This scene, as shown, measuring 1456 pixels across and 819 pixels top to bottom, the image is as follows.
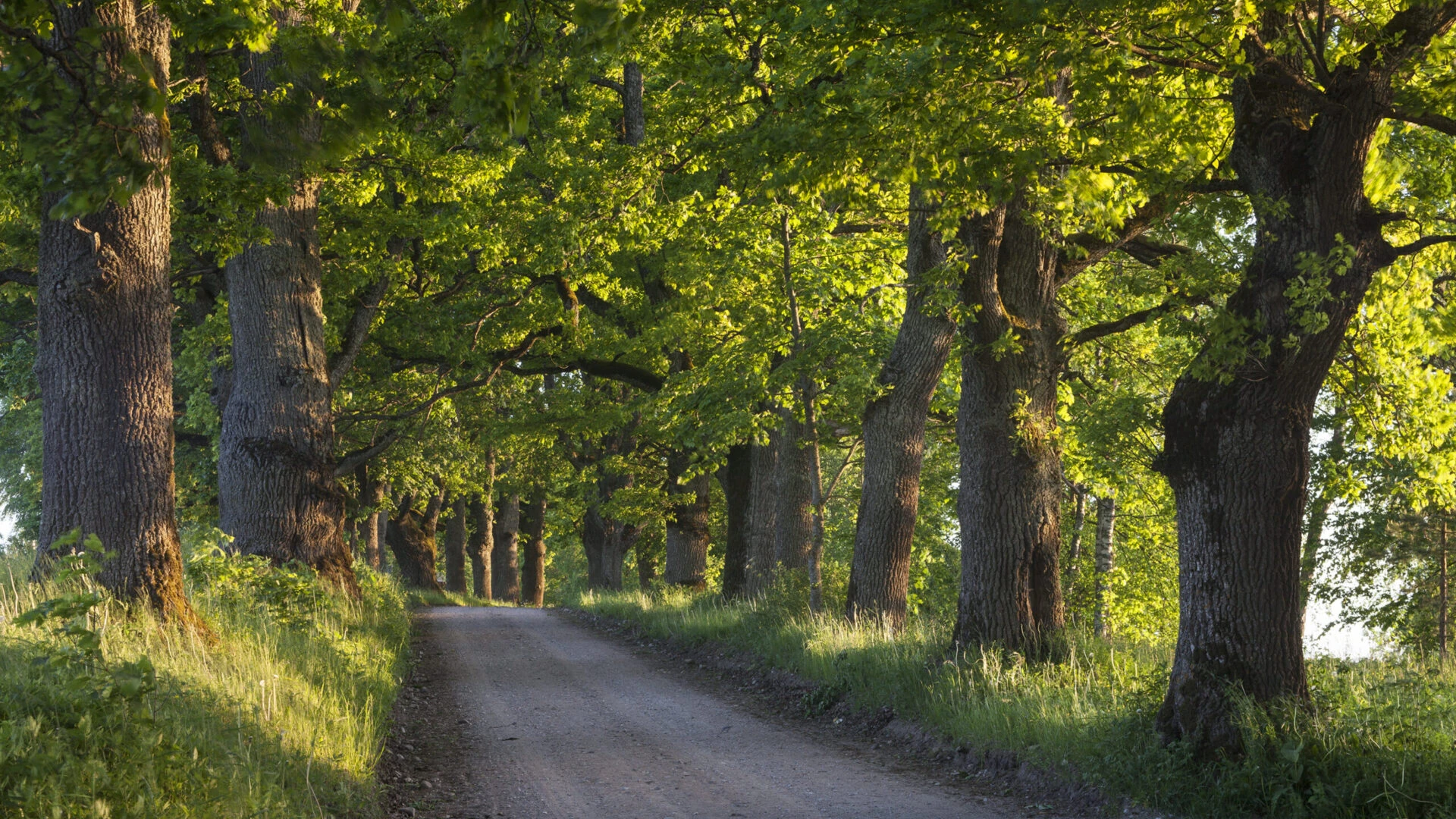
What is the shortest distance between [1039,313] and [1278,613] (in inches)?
181

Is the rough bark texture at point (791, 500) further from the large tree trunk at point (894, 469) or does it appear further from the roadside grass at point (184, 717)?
the roadside grass at point (184, 717)

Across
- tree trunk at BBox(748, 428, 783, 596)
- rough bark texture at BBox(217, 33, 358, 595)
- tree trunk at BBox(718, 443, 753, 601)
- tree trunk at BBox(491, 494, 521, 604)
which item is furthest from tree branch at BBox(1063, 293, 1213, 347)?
tree trunk at BBox(491, 494, 521, 604)

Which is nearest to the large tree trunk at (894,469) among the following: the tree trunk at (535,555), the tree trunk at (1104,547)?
the tree trunk at (1104,547)

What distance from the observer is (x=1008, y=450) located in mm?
10664

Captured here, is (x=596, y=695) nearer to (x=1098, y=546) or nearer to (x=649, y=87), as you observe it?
(x=649, y=87)

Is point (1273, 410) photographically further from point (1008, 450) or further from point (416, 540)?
point (416, 540)

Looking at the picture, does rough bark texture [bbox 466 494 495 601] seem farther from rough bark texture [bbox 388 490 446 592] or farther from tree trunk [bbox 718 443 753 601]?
tree trunk [bbox 718 443 753 601]

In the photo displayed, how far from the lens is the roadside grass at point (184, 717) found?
425 centimetres

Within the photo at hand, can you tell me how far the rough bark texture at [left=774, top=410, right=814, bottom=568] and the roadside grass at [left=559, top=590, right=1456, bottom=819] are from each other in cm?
542

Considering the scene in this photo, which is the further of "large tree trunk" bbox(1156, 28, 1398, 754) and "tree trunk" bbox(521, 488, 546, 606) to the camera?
"tree trunk" bbox(521, 488, 546, 606)

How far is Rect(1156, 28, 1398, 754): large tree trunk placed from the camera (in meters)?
7.04

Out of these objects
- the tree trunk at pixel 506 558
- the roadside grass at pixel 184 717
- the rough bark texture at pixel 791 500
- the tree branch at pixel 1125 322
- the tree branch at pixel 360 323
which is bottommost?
the tree trunk at pixel 506 558

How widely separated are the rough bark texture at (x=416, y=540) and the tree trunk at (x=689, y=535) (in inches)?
585

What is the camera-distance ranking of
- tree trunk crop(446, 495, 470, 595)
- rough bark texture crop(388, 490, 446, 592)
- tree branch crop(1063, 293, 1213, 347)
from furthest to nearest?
tree trunk crop(446, 495, 470, 595) → rough bark texture crop(388, 490, 446, 592) → tree branch crop(1063, 293, 1213, 347)
